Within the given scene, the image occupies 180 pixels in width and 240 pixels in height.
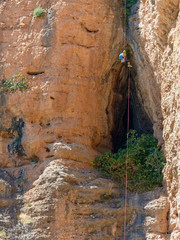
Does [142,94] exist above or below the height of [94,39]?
below

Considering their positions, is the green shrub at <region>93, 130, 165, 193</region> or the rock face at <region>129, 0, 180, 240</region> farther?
the green shrub at <region>93, 130, 165, 193</region>

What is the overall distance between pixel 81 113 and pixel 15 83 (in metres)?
2.13

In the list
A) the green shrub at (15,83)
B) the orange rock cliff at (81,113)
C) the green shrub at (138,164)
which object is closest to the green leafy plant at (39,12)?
the orange rock cliff at (81,113)

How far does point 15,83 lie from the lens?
49.8 feet

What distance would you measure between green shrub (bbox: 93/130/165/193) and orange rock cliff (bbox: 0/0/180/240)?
0.26 metres

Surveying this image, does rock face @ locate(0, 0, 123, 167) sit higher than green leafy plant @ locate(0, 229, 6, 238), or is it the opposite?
rock face @ locate(0, 0, 123, 167)

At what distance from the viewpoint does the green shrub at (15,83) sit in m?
15.1

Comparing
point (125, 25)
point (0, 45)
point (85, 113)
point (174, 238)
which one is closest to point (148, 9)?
point (125, 25)

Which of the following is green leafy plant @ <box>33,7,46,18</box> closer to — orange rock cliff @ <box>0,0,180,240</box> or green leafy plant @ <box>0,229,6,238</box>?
orange rock cliff @ <box>0,0,180,240</box>

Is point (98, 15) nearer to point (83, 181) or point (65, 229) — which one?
point (83, 181)

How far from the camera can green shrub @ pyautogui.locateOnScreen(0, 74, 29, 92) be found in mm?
15102

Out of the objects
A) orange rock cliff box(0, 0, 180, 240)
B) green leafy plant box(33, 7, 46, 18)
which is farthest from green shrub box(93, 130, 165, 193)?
green leafy plant box(33, 7, 46, 18)

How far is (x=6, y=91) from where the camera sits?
50.2 feet

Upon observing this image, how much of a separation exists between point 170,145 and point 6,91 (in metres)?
5.28
